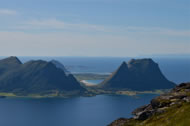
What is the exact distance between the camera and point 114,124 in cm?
8612

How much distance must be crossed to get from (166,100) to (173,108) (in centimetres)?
874

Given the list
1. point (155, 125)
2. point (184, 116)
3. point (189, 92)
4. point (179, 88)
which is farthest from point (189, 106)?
point (179, 88)

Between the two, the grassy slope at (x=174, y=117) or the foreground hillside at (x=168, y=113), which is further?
the foreground hillside at (x=168, y=113)

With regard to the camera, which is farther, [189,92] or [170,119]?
[189,92]

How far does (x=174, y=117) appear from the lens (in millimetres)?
61969

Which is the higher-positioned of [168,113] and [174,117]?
[174,117]

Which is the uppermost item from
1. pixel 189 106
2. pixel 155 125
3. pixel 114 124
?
pixel 189 106

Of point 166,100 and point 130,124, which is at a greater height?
point 166,100

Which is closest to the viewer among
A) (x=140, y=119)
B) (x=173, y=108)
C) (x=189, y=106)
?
(x=189, y=106)

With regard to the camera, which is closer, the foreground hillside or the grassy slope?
the grassy slope

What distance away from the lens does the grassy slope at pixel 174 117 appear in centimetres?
5845

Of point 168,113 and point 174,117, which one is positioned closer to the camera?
point 174,117

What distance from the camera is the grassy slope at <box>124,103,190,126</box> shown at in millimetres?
58450

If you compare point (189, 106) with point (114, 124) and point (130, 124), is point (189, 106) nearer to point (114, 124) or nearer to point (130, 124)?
point (130, 124)
